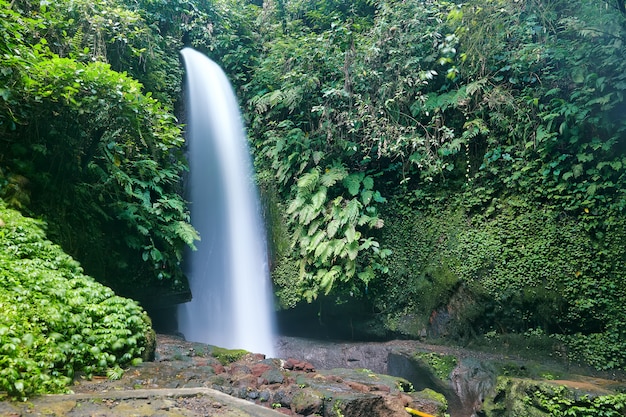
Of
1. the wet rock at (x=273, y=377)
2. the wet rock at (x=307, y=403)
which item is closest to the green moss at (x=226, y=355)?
the wet rock at (x=273, y=377)

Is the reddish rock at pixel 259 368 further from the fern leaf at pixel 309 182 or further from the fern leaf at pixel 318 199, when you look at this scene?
the fern leaf at pixel 309 182

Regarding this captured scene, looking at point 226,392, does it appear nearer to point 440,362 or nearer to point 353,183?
point 440,362

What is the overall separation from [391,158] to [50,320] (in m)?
7.36

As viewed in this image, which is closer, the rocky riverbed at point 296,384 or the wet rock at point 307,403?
the rocky riverbed at point 296,384

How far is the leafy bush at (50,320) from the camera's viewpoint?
9.54 feet

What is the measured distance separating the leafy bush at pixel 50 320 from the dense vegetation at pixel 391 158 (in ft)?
3.58

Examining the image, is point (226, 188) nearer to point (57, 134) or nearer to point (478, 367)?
point (57, 134)

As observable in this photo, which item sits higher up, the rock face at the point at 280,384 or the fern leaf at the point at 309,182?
the fern leaf at the point at 309,182

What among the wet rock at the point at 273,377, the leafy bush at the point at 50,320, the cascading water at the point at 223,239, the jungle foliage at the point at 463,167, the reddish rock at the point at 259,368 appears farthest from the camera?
the cascading water at the point at 223,239

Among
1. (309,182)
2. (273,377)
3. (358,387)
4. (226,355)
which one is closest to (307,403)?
(273,377)

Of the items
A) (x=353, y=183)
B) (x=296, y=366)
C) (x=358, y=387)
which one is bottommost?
(x=358, y=387)

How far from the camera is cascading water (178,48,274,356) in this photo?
9.43m

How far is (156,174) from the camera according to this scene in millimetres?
7809

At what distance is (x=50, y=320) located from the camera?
11.9ft
